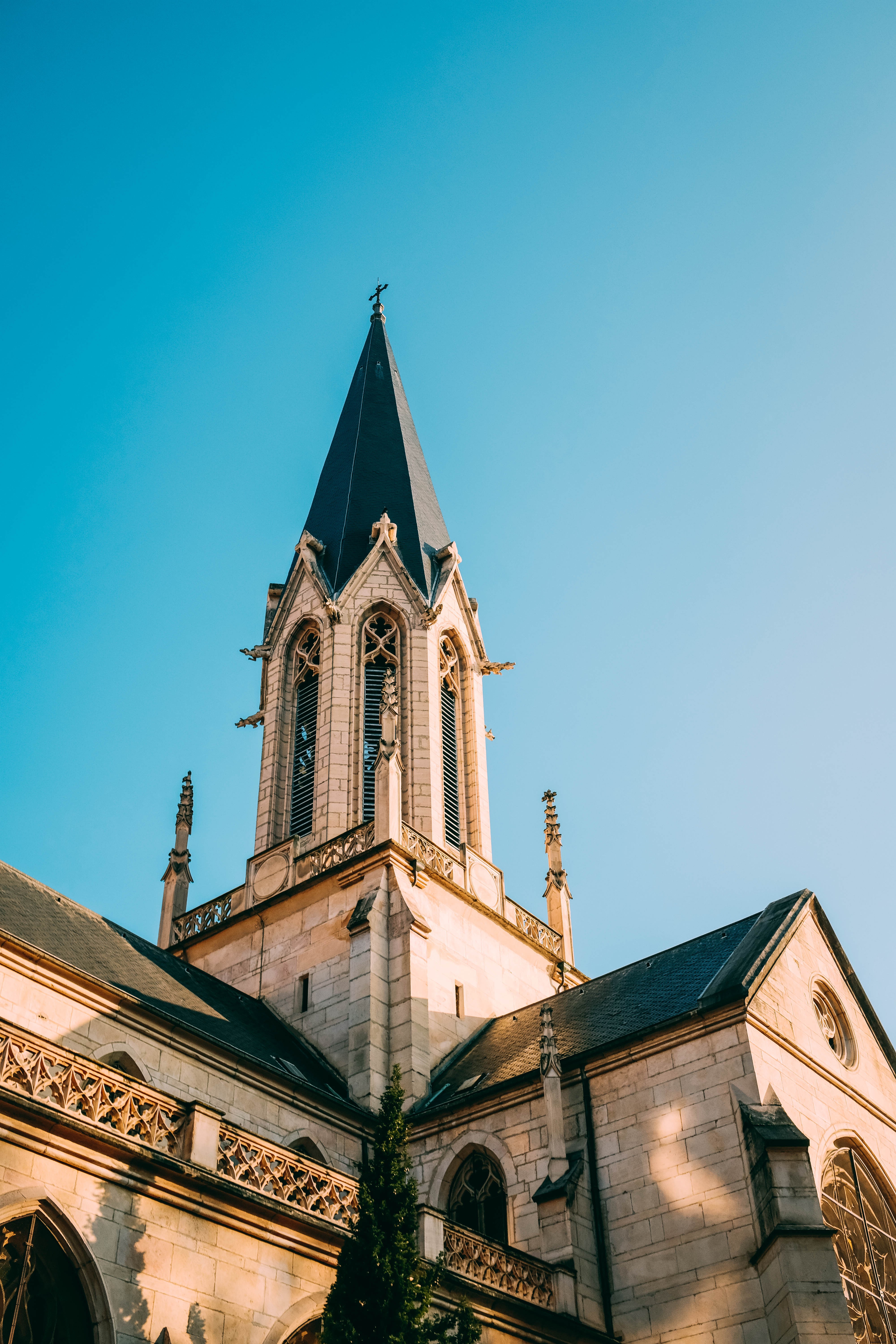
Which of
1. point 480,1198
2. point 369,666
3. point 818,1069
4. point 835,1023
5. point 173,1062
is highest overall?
point 369,666

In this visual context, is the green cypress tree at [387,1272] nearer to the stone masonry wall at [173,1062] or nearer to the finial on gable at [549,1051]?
the stone masonry wall at [173,1062]

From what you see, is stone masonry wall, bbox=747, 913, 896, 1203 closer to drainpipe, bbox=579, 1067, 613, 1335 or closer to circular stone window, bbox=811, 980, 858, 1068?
circular stone window, bbox=811, 980, 858, 1068

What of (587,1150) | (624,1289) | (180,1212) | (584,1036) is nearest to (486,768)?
(584,1036)

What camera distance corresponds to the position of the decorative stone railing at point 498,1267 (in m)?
16.3

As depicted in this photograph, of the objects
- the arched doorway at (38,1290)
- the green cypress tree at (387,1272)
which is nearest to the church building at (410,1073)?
the arched doorway at (38,1290)

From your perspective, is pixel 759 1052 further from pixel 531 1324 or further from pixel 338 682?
pixel 338 682

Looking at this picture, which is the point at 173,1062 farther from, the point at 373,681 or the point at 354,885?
the point at 373,681

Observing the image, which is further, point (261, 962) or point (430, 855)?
point (430, 855)

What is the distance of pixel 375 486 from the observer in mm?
34281

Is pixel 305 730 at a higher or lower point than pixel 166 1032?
higher

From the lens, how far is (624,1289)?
60.1 feet

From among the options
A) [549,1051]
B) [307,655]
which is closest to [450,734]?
[307,655]

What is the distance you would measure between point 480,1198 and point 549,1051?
2731mm

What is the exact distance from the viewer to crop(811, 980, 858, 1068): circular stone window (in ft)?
73.6
